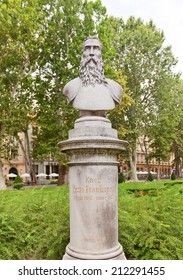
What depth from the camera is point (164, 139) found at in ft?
121

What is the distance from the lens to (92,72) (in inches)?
256

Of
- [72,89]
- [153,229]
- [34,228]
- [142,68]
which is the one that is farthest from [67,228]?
[142,68]

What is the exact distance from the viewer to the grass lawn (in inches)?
278

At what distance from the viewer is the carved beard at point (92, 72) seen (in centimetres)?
650

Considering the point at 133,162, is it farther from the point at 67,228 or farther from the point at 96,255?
the point at 96,255

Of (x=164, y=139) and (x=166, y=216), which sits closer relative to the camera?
(x=166, y=216)

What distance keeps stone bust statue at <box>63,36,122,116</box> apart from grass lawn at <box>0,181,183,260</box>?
3.10 meters

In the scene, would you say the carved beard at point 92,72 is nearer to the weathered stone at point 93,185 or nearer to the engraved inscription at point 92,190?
the weathered stone at point 93,185

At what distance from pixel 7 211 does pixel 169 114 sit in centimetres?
3022

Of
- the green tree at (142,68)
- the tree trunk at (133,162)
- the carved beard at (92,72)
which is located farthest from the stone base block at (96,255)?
the tree trunk at (133,162)

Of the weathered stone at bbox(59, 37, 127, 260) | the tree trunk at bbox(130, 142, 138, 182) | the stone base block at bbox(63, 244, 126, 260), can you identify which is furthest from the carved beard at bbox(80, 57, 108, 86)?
the tree trunk at bbox(130, 142, 138, 182)

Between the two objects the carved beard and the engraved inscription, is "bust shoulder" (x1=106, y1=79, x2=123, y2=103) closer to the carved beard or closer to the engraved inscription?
the carved beard
